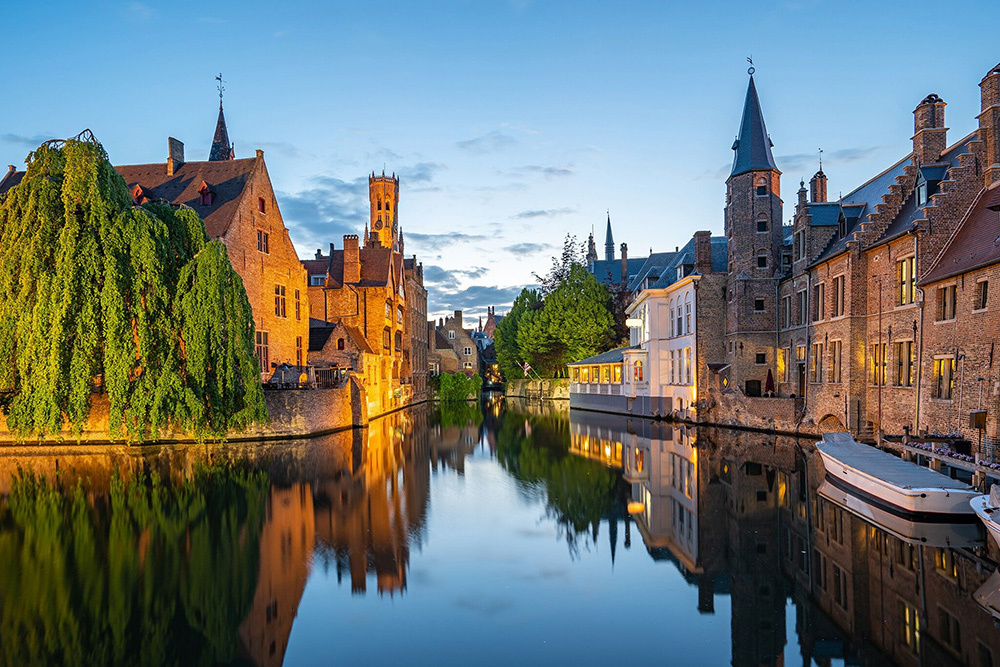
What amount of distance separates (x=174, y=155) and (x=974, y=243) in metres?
36.9

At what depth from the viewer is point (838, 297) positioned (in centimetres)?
2544

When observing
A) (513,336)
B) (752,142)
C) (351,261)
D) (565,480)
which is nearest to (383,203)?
(513,336)

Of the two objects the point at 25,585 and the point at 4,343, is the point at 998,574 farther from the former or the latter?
the point at 4,343

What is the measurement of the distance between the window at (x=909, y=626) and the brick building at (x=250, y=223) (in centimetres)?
2937

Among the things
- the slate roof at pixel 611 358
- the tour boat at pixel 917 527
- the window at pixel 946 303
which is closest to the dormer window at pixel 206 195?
the slate roof at pixel 611 358

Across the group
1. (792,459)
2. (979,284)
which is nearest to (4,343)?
(792,459)

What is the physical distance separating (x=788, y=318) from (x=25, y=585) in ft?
98.7

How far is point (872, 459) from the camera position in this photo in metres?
15.7

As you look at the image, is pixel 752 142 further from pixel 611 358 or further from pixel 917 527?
pixel 917 527

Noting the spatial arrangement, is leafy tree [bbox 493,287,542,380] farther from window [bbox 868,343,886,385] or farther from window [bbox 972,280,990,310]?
window [bbox 972,280,990,310]

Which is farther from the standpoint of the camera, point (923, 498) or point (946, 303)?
point (946, 303)

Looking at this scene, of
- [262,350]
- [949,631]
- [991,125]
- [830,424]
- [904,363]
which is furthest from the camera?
[262,350]

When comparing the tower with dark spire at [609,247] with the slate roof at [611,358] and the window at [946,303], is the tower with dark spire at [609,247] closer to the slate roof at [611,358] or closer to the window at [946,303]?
the slate roof at [611,358]

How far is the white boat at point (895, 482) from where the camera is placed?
12.5m
